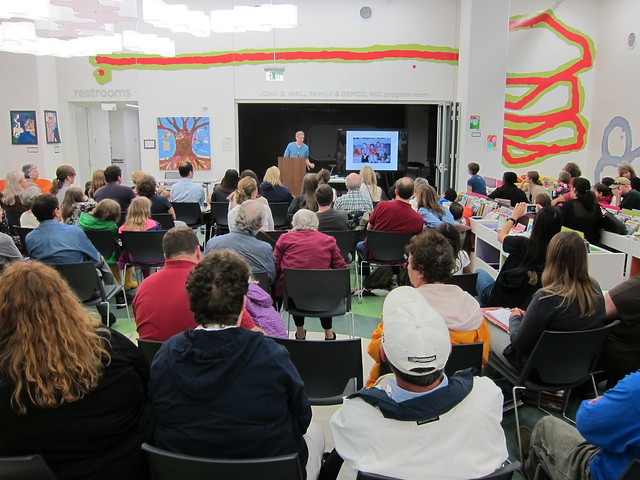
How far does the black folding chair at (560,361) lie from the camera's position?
2695 mm

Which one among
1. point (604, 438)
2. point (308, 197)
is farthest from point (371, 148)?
point (604, 438)

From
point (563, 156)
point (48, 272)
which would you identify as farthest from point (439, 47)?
point (48, 272)

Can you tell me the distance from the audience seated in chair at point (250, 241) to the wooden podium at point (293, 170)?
6.75m

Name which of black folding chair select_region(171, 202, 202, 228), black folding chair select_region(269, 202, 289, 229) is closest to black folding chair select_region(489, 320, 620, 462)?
black folding chair select_region(269, 202, 289, 229)

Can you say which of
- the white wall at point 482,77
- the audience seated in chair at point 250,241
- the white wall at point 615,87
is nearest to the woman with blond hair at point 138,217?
the audience seated in chair at point 250,241

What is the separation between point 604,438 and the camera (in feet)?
5.85

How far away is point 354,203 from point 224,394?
4.68 m

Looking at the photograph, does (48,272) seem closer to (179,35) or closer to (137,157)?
(179,35)

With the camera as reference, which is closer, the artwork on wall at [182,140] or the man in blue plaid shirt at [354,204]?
the man in blue plaid shirt at [354,204]

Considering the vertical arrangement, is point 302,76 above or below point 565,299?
above

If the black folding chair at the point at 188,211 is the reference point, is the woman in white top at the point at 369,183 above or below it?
above

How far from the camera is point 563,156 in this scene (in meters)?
11.2

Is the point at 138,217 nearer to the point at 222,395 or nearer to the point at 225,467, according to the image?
the point at 222,395

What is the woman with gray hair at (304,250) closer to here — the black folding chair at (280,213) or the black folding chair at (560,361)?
the black folding chair at (560,361)
